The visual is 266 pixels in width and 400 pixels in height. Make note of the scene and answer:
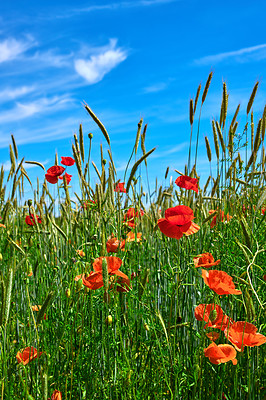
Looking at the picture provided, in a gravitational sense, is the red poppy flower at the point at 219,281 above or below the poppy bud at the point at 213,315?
above

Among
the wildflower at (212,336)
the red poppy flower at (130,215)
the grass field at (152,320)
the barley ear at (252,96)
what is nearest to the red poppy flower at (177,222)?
the grass field at (152,320)

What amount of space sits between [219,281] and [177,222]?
0.21m

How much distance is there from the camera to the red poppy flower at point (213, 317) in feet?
3.24

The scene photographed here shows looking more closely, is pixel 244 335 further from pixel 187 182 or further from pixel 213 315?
pixel 187 182

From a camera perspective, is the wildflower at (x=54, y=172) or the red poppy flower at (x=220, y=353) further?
the wildflower at (x=54, y=172)

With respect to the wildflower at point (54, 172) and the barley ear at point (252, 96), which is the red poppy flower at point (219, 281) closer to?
the barley ear at point (252, 96)

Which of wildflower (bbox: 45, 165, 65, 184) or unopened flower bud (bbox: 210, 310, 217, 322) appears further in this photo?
wildflower (bbox: 45, 165, 65, 184)

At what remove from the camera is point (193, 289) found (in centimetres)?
134

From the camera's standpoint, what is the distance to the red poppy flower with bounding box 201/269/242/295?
3.07 ft

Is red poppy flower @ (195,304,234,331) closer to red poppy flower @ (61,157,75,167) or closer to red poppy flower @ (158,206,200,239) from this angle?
red poppy flower @ (158,206,200,239)

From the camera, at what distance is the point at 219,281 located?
95cm

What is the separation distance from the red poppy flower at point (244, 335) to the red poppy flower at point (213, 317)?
26 millimetres

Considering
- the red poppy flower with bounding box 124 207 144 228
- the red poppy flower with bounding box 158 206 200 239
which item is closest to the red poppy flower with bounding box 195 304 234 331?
the red poppy flower with bounding box 158 206 200 239

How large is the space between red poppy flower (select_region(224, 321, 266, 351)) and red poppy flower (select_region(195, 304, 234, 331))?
3cm
